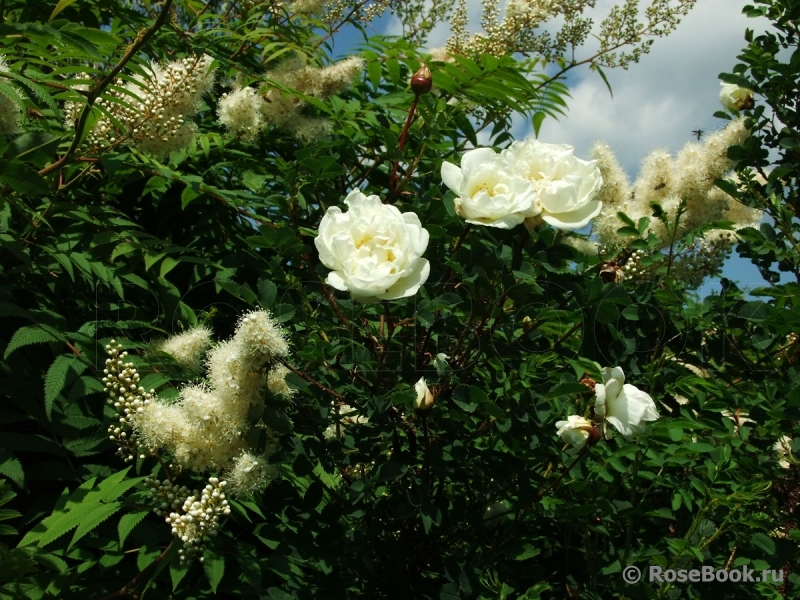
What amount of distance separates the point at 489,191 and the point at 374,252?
25 centimetres

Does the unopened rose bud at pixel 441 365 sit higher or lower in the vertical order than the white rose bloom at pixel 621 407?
higher

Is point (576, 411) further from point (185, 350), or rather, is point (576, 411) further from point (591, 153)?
point (591, 153)

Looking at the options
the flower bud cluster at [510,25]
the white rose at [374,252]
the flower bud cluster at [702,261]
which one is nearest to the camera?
the white rose at [374,252]

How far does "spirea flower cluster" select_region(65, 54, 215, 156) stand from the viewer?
6.56ft

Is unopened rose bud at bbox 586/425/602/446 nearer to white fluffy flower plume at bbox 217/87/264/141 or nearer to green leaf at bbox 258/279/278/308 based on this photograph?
green leaf at bbox 258/279/278/308

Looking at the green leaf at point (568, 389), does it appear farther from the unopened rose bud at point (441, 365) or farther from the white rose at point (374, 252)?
the white rose at point (374, 252)

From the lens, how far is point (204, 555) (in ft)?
4.98

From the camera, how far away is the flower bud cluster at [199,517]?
1379 millimetres

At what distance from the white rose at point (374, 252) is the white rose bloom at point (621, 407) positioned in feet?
1.42

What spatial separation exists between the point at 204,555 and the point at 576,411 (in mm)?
840

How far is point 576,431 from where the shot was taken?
136cm

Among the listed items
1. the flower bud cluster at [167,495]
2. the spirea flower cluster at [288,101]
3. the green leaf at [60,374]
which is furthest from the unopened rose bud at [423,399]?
the spirea flower cluster at [288,101]

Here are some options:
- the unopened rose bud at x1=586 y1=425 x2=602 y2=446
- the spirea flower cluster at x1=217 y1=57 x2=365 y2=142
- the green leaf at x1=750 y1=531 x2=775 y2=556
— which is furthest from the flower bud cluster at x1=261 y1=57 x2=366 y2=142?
the green leaf at x1=750 y1=531 x2=775 y2=556

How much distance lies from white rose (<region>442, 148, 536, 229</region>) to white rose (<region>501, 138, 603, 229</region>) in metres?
0.03
